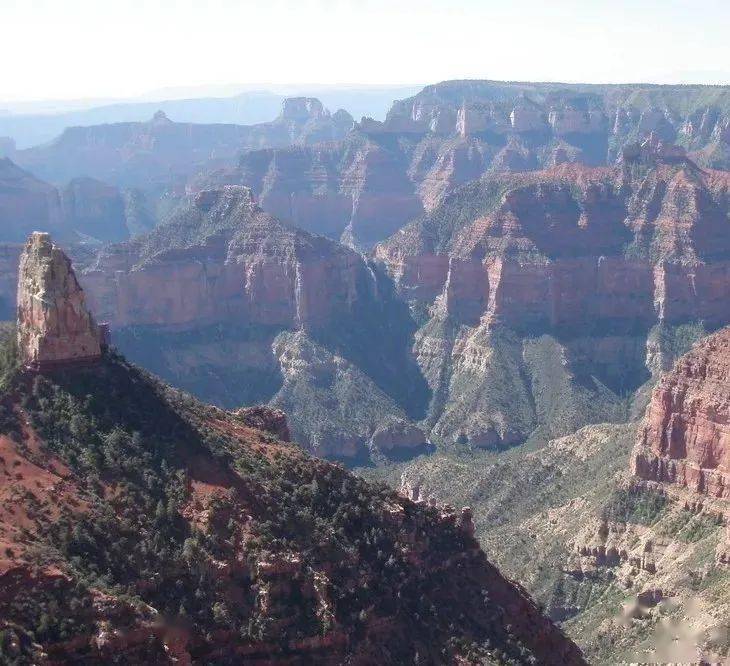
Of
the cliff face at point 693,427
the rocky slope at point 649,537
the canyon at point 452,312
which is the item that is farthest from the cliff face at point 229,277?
the cliff face at point 693,427

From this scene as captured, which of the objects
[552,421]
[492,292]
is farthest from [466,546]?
[492,292]

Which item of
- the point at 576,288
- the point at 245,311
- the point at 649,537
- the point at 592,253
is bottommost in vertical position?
the point at 649,537

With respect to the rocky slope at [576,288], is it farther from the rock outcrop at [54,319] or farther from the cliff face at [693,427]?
the rock outcrop at [54,319]

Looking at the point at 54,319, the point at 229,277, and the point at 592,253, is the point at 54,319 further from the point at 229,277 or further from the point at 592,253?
the point at 592,253

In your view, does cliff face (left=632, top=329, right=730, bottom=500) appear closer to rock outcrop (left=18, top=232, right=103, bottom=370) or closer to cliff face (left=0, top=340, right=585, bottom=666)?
cliff face (left=0, top=340, right=585, bottom=666)

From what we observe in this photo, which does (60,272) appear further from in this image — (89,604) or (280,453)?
(89,604)

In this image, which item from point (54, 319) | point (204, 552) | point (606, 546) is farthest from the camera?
point (606, 546)

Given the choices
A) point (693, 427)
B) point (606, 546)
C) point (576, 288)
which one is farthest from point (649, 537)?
point (576, 288)
